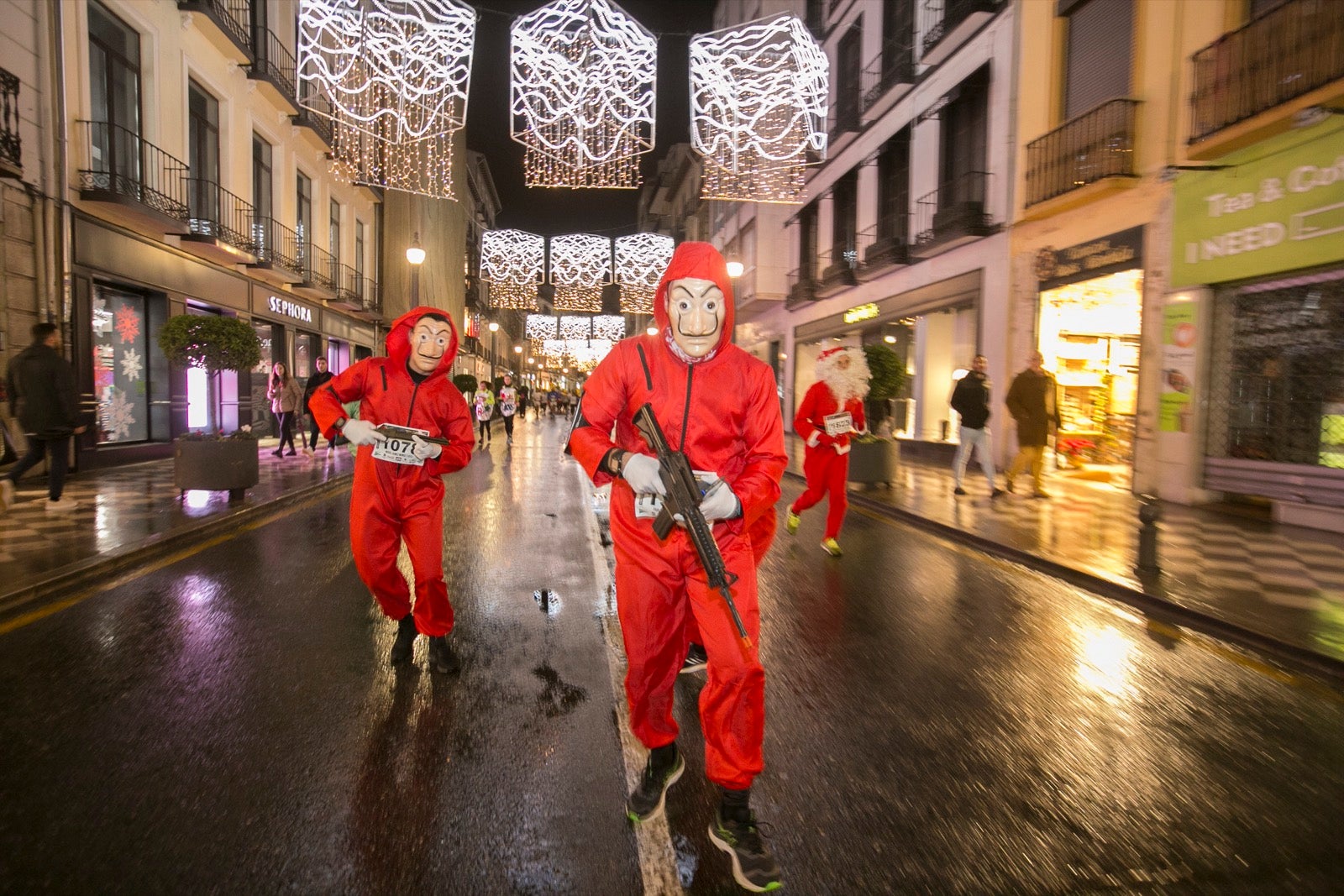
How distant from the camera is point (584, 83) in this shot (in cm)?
938

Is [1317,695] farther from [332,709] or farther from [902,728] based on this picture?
[332,709]

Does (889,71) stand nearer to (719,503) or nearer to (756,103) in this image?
(756,103)

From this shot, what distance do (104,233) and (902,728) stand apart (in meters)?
14.8

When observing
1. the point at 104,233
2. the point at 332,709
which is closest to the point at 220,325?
the point at 104,233

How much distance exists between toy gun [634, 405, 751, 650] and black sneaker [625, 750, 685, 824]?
0.61 m

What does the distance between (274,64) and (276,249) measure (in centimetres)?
456

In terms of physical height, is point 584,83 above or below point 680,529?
above

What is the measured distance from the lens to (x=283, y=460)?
14.7 m

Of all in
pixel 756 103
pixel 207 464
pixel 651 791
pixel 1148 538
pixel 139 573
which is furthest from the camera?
pixel 756 103

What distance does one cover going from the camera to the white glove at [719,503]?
2.30m

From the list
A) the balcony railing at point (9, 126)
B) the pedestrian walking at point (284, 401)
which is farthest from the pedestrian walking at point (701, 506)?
the pedestrian walking at point (284, 401)

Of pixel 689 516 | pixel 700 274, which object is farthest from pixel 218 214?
pixel 689 516

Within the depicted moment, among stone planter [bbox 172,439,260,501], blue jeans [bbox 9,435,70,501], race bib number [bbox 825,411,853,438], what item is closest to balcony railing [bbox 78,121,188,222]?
blue jeans [bbox 9,435,70,501]

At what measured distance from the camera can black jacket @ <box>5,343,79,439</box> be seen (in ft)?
26.3
